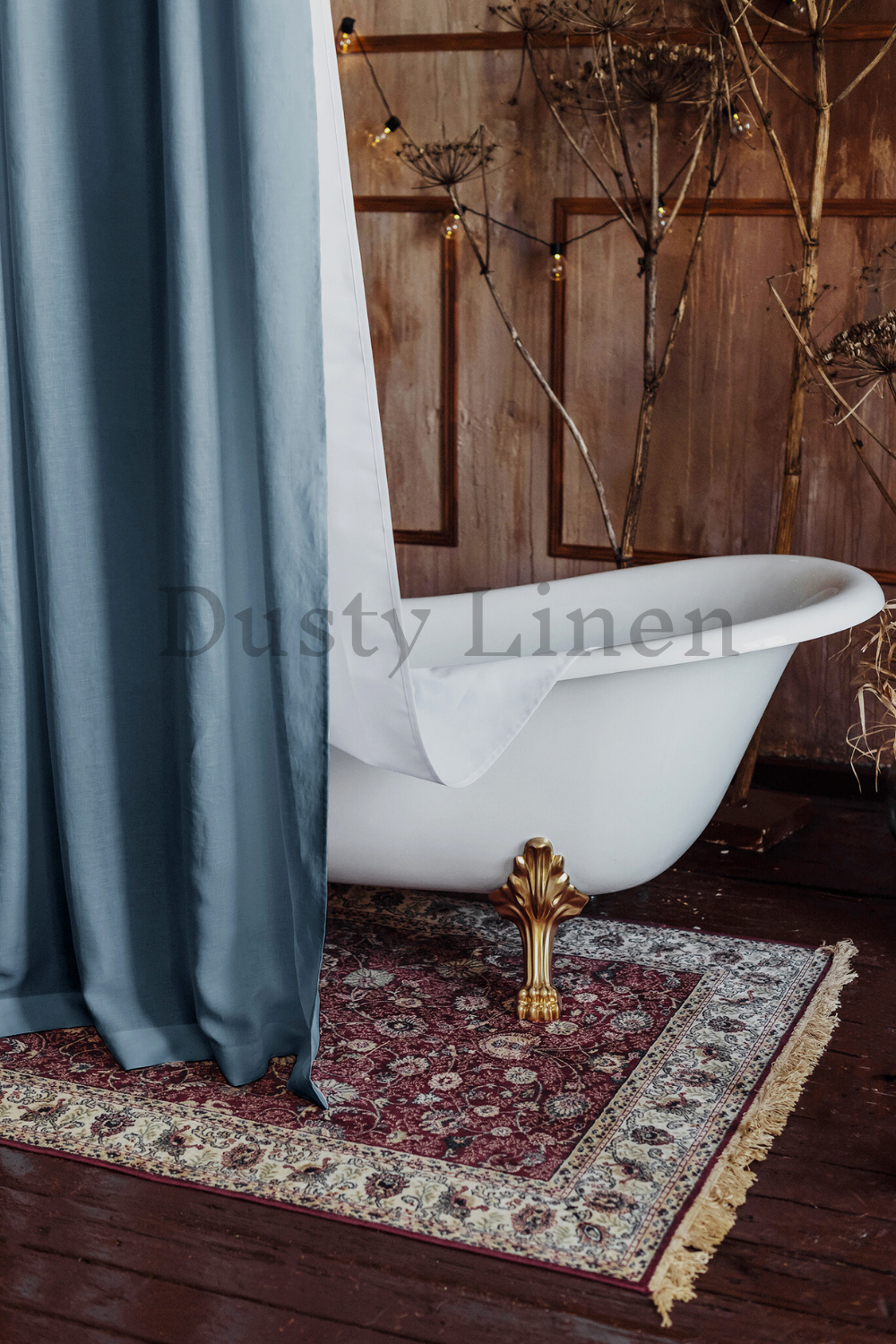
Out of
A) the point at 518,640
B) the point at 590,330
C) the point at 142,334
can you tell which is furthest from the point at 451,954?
the point at 590,330

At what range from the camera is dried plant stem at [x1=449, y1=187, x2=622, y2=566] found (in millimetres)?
3016

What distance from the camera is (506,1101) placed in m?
1.87

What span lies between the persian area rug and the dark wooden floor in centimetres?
4

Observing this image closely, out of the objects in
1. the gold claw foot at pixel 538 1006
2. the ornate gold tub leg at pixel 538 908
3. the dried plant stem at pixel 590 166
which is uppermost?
the dried plant stem at pixel 590 166

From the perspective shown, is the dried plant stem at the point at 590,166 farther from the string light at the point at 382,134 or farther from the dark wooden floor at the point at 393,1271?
the dark wooden floor at the point at 393,1271

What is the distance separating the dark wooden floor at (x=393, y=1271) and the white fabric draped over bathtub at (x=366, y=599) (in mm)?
648

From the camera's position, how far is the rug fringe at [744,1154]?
4.95 ft

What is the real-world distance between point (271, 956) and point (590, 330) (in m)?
1.94

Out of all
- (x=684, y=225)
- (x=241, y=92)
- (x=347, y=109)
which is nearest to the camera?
(x=241, y=92)

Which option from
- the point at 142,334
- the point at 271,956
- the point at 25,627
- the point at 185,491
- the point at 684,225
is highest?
the point at 684,225

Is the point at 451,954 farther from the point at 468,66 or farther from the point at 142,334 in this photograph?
the point at 468,66

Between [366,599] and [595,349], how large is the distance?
171 centimetres

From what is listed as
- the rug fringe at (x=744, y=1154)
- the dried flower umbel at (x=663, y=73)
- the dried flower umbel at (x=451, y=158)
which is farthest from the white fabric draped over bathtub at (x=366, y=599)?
the dried flower umbel at (x=451, y=158)

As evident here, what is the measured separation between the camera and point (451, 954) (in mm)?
2340
